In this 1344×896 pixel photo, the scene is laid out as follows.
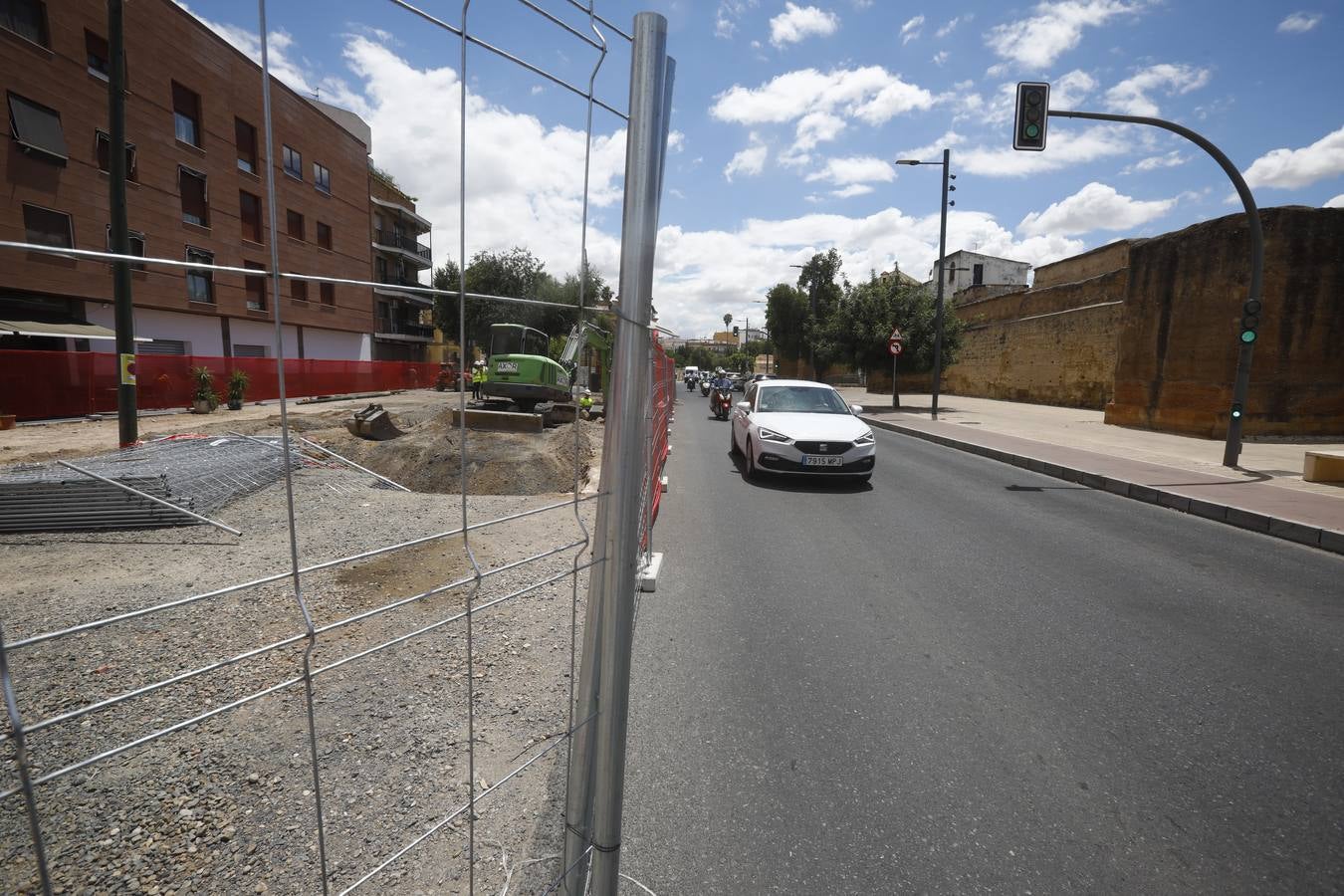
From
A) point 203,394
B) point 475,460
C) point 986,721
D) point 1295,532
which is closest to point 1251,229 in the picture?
point 1295,532

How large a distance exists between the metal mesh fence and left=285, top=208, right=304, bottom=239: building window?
0.59 metres

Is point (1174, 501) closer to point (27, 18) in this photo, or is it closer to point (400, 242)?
point (400, 242)

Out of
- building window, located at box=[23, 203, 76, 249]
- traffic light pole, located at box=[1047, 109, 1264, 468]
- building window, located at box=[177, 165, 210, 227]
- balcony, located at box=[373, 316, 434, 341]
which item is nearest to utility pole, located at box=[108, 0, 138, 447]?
building window, located at box=[23, 203, 76, 249]

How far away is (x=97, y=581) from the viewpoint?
443 centimetres

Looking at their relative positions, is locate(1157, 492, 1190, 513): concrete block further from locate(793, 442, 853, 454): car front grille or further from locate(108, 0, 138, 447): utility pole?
locate(108, 0, 138, 447): utility pole

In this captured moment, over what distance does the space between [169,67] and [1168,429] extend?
19.5 metres

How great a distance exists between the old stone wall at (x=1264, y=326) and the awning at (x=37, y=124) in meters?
19.7

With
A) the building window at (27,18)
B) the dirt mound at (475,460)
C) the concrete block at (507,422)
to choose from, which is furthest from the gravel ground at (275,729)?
the concrete block at (507,422)

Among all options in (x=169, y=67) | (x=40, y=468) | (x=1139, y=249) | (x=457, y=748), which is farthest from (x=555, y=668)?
(x=1139, y=249)

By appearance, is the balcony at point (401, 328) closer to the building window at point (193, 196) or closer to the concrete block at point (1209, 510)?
the building window at point (193, 196)

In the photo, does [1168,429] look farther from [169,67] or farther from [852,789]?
[169,67]

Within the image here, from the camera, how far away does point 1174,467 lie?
424 inches

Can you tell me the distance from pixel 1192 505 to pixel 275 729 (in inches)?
374

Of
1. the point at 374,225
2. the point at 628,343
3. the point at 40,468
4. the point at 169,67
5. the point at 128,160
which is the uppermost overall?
the point at 128,160
